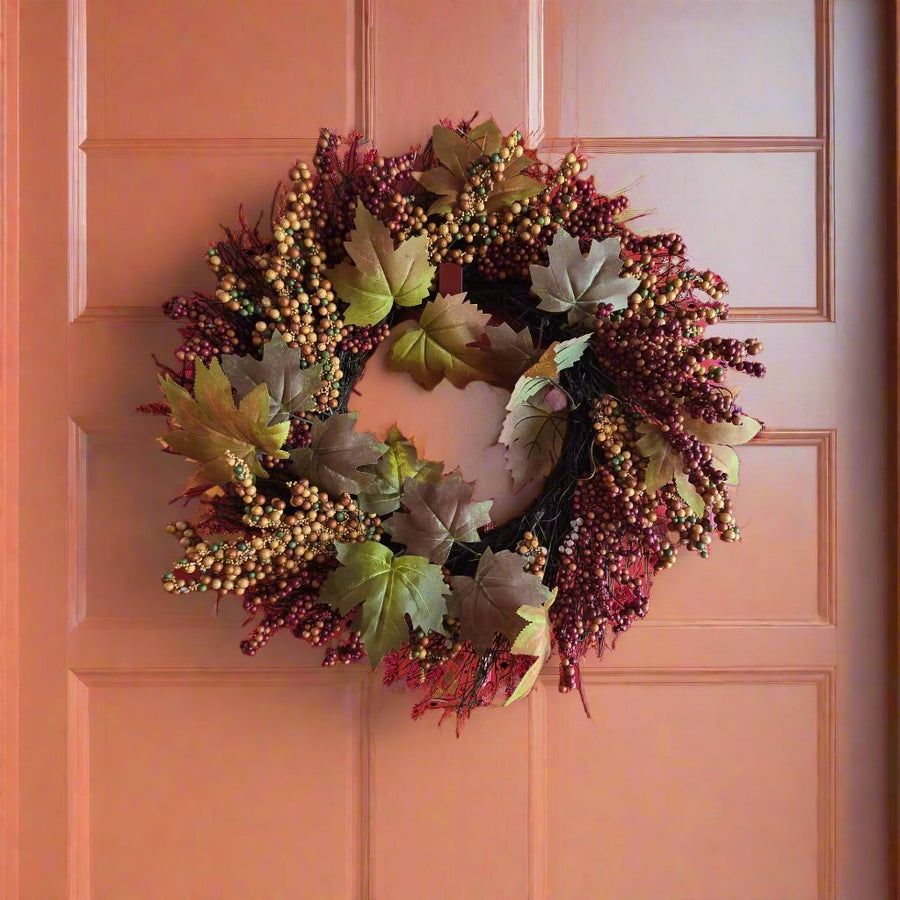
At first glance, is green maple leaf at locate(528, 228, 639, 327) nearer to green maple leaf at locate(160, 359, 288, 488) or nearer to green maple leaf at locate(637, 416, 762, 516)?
green maple leaf at locate(637, 416, 762, 516)

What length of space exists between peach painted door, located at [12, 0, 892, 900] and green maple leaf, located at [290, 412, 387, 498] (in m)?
0.28

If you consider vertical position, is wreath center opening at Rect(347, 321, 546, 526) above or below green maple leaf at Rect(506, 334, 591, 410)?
below

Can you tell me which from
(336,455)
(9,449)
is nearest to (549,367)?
(336,455)

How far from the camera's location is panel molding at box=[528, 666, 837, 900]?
3.59 ft

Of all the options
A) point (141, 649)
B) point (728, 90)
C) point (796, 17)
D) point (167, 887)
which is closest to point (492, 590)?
point (141, 649)

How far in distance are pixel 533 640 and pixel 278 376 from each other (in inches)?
18.6

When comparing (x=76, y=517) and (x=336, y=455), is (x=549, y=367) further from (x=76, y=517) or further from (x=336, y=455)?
(x=76, y=517)

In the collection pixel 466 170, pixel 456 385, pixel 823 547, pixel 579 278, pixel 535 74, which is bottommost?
pixel 823 547

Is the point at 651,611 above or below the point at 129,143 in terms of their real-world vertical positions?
below

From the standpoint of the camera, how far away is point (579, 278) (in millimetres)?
932

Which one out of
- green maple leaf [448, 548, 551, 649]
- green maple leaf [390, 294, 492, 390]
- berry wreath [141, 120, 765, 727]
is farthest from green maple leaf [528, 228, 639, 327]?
green maple leaf [448, 548, 551, 649]

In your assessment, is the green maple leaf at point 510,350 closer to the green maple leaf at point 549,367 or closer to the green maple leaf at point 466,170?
the green maple leaf at point 549,367

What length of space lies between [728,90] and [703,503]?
0.65 meters

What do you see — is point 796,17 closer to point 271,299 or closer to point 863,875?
point 271,299
